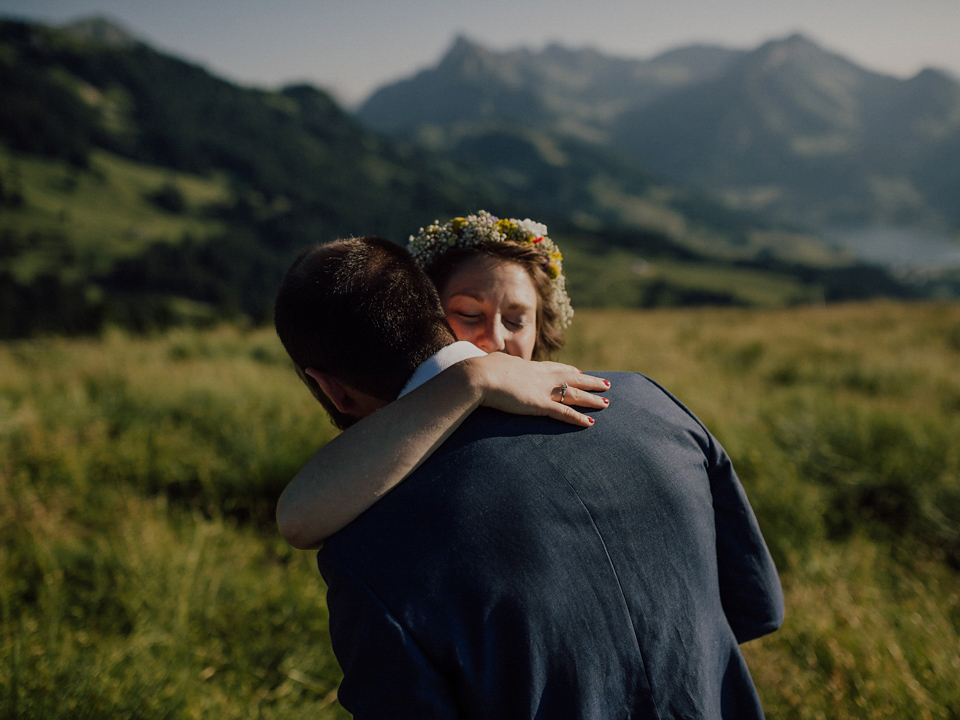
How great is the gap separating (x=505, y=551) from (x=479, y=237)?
141cm

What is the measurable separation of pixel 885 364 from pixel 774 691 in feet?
24.2

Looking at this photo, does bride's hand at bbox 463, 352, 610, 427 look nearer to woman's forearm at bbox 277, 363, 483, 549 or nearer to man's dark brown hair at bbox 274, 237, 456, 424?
woman's forearm at bbox 277, 363, 483, 549

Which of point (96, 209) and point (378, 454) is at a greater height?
point (378, 454)

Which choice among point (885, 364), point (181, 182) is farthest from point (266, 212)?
point (885, 364)

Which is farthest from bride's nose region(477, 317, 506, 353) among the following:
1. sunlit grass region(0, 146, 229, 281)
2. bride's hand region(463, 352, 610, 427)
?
sunlit grass region(0, 146, 229, 281)

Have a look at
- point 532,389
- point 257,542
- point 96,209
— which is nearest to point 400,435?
point 532,389

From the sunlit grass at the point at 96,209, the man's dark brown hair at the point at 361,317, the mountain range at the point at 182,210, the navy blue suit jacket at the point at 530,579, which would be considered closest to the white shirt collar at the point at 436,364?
the man's dark brown hair at the point at 361,317

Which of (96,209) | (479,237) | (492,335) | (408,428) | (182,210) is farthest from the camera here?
(182,210)

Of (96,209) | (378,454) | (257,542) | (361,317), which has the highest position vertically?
(361,317)

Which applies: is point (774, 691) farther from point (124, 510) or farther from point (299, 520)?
point (124, 510)

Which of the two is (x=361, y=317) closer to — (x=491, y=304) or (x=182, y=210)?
(x=491, y=304)

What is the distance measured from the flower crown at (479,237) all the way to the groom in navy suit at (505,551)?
86cm

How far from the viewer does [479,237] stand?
2.25 meters

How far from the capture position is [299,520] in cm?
132
